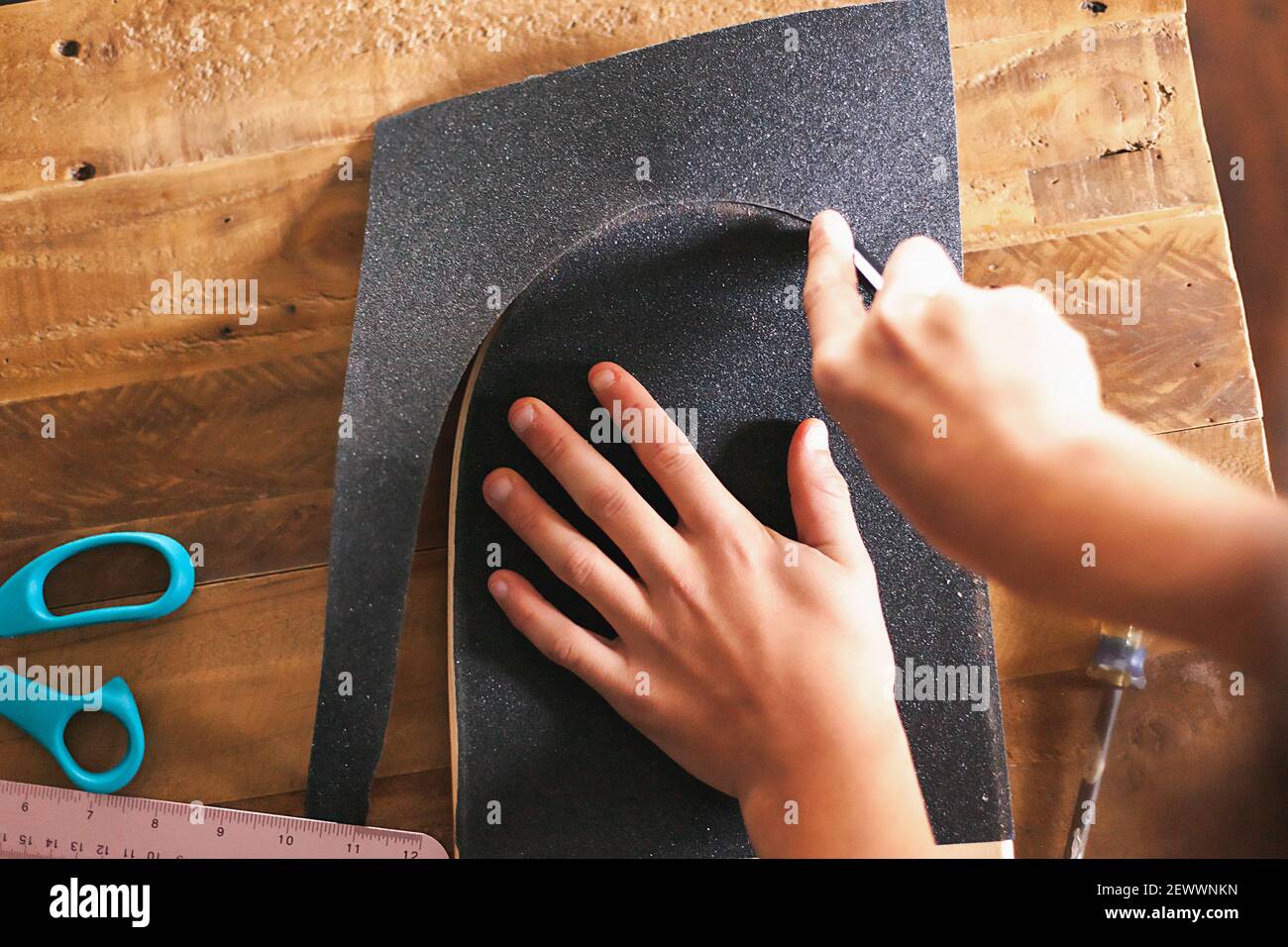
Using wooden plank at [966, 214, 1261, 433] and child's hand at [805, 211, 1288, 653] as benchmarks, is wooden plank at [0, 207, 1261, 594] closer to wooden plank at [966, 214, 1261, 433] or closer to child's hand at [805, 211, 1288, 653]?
wooden plank at [966, 214, 1261, 433]

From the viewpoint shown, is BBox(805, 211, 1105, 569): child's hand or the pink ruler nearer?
BBox(805, 211, 1105, 569): child's hand

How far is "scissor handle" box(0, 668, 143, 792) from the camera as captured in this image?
2.07ft

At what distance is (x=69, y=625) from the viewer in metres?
0.65

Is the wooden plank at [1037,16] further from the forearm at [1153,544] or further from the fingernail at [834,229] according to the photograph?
the forearm at [1153,544]

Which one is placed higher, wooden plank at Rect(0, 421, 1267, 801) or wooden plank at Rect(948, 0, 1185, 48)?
wooden plank at Rect(948, 0, 1185, 48)

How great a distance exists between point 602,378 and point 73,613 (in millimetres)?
398

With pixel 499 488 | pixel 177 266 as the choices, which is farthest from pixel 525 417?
pixel 177 266

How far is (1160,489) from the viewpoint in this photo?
0.40 m

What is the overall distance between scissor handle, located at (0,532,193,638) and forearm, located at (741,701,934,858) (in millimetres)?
405

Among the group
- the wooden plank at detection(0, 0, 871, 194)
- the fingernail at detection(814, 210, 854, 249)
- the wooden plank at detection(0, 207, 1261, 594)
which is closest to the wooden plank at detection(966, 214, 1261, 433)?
the wooden plank at detection(0, 207, 1261, 594)

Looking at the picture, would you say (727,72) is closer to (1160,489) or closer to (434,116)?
(434,116)

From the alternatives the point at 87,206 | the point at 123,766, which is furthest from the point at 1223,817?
the point at 87,206
